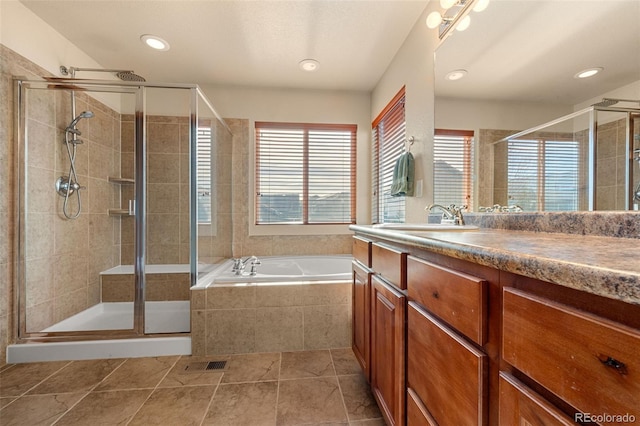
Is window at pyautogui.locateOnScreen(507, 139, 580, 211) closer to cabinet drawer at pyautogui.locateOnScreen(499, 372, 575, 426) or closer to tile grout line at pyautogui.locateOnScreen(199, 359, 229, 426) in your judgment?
cabinet drawer at pyautogui.locateOnScreen(499, 372, 575, 426)

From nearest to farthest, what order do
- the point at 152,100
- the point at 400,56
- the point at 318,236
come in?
1. the point at 400,56
2. the point at 152,100
3. the point at 318,236

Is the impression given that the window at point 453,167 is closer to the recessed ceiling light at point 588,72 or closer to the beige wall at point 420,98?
the beige wall at point 420,98

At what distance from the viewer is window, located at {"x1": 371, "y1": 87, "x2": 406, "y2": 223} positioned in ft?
7.26

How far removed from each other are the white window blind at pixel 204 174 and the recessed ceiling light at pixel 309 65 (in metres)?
1.04

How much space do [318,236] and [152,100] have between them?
6.68 feet

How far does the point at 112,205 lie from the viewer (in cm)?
246

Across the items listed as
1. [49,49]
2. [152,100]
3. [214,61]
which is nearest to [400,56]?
[214,61]

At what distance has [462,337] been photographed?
62 cm

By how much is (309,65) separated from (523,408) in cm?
258

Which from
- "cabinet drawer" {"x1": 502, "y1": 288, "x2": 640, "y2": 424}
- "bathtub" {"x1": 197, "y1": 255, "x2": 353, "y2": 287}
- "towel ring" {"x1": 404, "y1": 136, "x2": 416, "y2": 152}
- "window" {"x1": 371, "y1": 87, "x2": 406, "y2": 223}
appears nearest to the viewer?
"cabinet drawer" {"x1": 502, "y1": 288, "x2": 640, "y2": 424}

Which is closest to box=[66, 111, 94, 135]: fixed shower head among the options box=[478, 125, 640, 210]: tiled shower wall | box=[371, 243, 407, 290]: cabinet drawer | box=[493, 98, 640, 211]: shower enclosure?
box=[371, 243, 407, 290]: cabinet drawer

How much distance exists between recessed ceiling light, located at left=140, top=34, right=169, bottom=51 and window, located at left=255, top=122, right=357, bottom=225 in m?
1.02

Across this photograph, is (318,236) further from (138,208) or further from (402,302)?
(402,302)

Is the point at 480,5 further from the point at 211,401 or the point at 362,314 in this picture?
the point at 211,401
